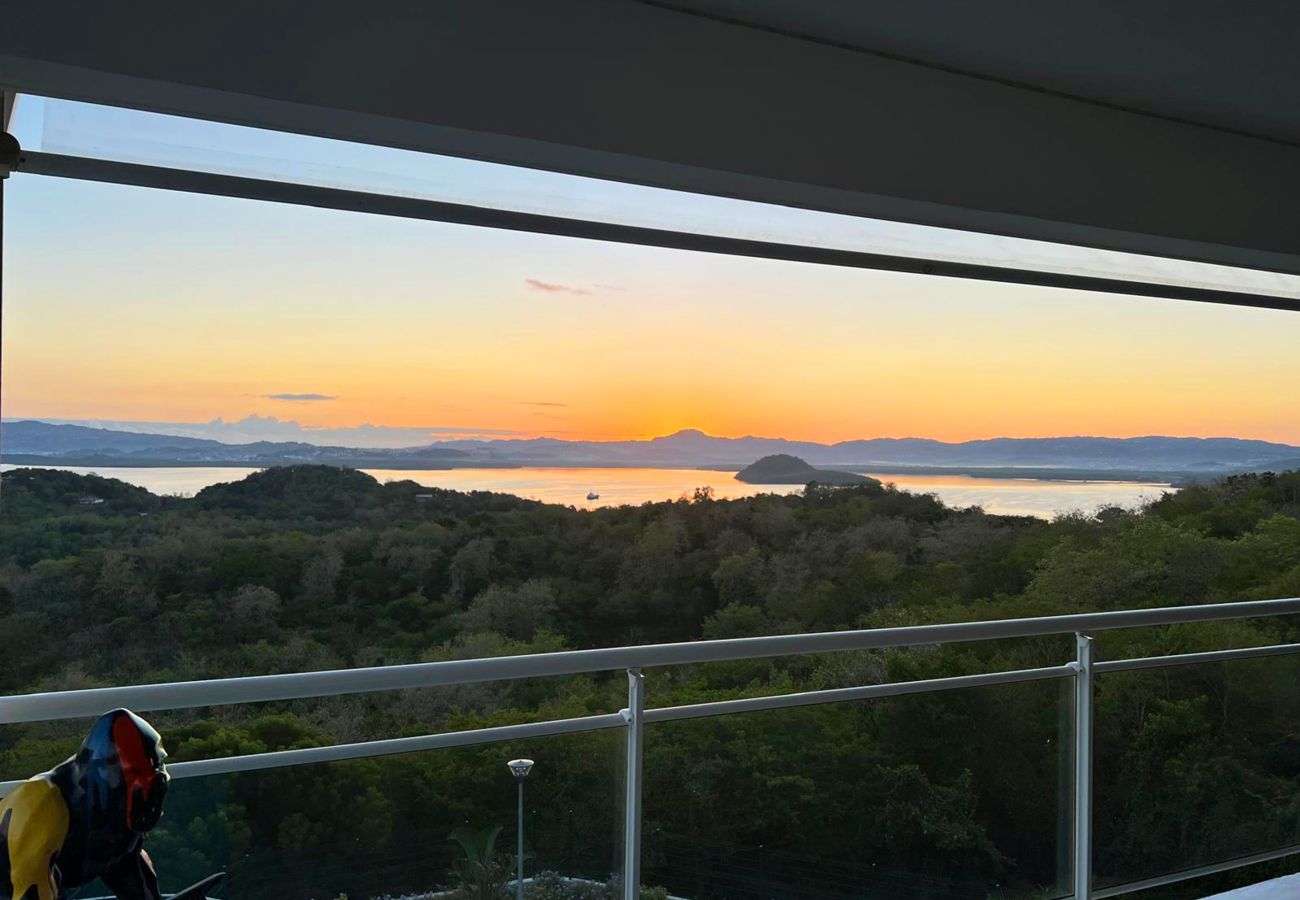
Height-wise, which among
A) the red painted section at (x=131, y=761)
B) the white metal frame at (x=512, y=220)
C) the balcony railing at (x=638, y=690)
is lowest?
the balcony railing at (x=638, y=690)

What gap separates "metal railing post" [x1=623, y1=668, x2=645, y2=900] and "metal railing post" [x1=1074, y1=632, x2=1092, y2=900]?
1549 millimetres

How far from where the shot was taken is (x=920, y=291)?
1041 centimetres

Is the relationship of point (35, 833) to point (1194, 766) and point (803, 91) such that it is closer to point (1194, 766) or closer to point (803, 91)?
point (803, 91)

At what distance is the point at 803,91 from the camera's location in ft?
8.97

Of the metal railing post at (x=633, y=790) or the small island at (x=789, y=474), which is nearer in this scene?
the metal railing post at (x=633, y=790)

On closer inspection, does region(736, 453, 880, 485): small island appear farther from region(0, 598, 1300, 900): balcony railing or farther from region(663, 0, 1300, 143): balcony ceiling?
region(663, 0, 1300, 143): balcony ceiling

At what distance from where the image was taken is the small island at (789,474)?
10.5 metres

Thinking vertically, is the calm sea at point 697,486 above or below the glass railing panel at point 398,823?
above

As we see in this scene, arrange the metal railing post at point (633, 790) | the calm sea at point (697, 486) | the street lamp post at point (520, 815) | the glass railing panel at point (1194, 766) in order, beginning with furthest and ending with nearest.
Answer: the calm sea at point (697, 486), the glass railing panel at point (1194, 766), the metal railing post at point (633, 790), the street lamp post at point (520, 815)

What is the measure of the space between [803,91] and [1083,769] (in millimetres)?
2331

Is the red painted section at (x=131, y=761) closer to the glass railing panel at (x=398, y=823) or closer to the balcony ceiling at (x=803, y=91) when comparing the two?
the glass railing panel at (x=398, y=823)

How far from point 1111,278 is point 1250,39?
115cm

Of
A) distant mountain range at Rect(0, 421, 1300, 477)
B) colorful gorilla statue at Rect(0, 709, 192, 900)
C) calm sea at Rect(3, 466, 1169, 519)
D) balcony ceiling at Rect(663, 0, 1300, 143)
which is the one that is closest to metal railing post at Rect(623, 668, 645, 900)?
colorful gorilla statue at Rect(0, 709, 192, 900)

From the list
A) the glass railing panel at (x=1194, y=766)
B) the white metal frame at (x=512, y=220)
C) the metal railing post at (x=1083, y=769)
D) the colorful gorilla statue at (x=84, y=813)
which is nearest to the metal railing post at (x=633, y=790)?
the white metal frame at (x=512, y=220)
